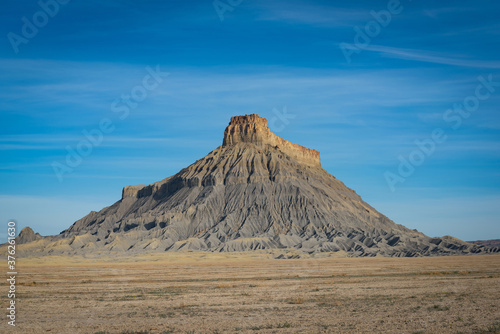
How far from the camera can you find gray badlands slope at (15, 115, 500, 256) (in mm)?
138875

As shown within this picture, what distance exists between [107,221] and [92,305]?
159m

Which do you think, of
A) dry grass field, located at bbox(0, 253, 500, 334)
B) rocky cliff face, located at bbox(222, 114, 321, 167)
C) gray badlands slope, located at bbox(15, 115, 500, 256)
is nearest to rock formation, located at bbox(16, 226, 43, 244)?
gray badlands slope, located at bbox(15, 115, 500, 256)

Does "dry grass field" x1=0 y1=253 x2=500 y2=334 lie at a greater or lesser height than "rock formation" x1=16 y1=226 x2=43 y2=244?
lesser

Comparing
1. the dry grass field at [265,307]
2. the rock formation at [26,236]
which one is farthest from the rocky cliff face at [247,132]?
the dry grass field at [265,307]

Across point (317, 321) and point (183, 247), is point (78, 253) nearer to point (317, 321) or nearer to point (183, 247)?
point (183, 247)

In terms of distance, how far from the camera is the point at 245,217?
158 metres

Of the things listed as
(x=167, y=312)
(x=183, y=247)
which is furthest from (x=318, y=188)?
(x=167, y=312)

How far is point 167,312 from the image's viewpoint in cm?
2800

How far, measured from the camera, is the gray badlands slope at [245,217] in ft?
456

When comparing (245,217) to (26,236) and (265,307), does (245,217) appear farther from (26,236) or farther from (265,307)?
(265,307)

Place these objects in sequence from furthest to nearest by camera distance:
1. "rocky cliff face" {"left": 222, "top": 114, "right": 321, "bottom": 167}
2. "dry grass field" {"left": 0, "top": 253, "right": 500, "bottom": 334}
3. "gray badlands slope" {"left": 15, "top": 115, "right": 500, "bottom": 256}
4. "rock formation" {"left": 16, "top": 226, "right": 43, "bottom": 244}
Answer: "rocky cliff face" {"left": 222, "top": 114, "right": 321, "bottom": 167}
"rock formation" {"left": 16, "top": 226, "right": 43, "bottom": 244}
"gray badlands slope" {"left": 15, "top": 115, "right": 500, "bottom": 256}
"dry grass field" {"left": 0, "top": 253, "right": 500, "bottom": 334}

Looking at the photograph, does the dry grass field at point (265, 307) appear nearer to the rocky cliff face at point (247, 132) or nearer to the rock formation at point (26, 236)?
the rock formation at point (26, 236)

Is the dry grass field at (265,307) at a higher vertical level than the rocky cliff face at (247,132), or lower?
lower

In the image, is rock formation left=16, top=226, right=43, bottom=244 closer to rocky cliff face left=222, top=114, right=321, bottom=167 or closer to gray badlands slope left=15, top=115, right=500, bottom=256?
gray badlands slope left=15, top=115, right=500, bottom=256
